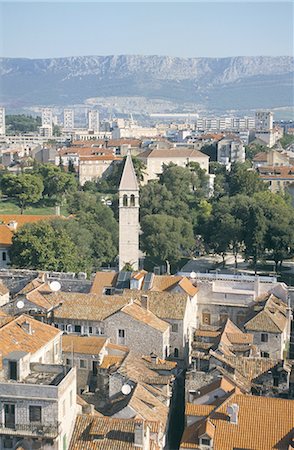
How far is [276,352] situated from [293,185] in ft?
108

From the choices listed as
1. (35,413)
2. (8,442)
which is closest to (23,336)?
(8,442)

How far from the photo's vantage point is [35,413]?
12.9m

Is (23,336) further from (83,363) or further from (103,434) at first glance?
(103,434)

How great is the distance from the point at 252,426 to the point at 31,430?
462 cm

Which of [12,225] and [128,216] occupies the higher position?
[128,216]

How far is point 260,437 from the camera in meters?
14.3

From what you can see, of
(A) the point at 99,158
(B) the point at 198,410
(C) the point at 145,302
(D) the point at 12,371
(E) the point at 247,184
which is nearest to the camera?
(D) the point at 12,371

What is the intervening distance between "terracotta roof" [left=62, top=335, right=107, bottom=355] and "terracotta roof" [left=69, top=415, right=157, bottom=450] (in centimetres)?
426

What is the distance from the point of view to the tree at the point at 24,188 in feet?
147

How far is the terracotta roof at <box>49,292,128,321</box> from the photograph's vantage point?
67.1 feet

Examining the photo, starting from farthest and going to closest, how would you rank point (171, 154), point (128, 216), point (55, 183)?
point (171, 154) → point (55, 183) → point (128, 216)

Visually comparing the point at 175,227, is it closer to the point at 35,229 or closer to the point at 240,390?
the point at 35,229

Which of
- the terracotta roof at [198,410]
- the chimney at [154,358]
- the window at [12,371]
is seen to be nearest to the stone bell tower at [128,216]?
the chimney at [154,358]

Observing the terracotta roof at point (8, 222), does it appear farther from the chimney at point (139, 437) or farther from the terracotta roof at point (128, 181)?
the chimney at point (139, 437)
